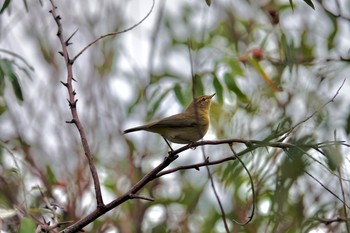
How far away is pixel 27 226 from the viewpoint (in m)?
2.42

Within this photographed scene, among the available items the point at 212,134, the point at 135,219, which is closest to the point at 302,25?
the point at 212,134

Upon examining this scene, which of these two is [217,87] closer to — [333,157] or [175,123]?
[175,123]

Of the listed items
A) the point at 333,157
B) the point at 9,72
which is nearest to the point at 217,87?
the point at 9,72

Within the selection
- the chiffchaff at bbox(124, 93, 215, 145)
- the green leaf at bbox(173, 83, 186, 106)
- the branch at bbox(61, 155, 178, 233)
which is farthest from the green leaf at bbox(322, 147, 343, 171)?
the green leaf at bbox(173, 83, 186, 106)

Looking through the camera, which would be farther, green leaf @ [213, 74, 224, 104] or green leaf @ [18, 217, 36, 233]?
green leaf @ [213, 74, 224, 104]

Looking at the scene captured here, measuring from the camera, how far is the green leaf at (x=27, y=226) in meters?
2.41

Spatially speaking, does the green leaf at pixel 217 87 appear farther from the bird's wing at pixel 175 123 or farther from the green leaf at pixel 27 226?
the green leaf at pixel 27 226

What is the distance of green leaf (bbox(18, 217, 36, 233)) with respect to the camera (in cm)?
241

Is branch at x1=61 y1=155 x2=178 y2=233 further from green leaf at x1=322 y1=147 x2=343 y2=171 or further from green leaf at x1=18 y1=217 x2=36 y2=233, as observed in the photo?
green leaf at x1=322 y1=147 x2=343 y2=171

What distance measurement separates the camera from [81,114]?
561 centimetres

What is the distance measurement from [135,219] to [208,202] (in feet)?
1.94

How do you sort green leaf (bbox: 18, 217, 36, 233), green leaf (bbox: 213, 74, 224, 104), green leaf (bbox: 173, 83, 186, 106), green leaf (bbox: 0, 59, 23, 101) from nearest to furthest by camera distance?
green leaf (bbox: 18, 217, 36, 233)
green leaf (bbox: 0, 59, 23, 101)
green leaf (bbox: 213, 74, 224, 104)
green leaf (bbox: 173, 83, 186, 106)

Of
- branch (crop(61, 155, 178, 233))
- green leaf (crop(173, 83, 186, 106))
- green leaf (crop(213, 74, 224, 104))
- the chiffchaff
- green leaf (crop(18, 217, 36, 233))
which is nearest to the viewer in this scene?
branch (crop(61, 155, 178, 233))

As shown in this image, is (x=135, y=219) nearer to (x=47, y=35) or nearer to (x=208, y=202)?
(x=208, y=202)
